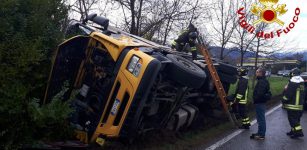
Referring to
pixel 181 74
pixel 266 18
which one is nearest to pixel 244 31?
pixel 266 18

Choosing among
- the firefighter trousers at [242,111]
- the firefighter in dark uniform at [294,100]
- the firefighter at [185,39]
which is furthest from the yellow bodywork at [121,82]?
the firefighter in dark uniform at [294,100]

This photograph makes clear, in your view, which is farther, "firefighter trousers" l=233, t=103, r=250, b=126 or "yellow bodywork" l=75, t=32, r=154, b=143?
"firefighter trousers" l=233, t=103, r=250, b=126

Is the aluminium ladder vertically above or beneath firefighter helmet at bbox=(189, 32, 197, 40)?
beneath

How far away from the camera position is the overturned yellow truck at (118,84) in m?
4.99

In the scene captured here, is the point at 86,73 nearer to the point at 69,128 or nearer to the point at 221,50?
the point at 69,128

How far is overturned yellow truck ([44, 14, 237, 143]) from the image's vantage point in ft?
16.4

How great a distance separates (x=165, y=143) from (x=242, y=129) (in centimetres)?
280

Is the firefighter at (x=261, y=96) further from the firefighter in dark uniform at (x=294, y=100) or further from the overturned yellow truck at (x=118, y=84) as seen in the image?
the overturned yellow truck at (x=118, y=84)

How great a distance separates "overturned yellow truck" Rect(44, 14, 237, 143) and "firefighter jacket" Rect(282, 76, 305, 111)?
2651 mm

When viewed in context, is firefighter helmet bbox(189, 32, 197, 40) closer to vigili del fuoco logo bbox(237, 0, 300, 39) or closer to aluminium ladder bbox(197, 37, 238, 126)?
aluminium ladder bbox(197, 37, 238, 126)

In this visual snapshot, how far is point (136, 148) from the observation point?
5.85 m

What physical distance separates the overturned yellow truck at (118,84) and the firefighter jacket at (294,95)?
265 centimetres

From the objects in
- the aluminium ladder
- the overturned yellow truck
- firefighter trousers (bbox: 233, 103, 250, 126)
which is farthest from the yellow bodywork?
firefighter trousers (bbox: 233, 103, 250, 126)

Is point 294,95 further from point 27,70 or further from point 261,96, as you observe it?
point 27,70
